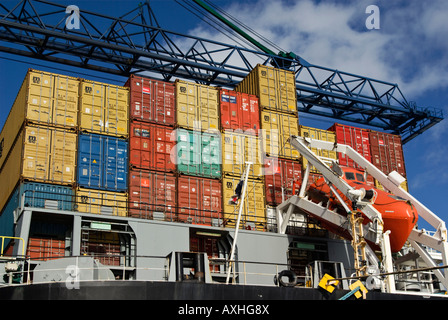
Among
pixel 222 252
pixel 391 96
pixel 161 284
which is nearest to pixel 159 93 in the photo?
pixel 222 252

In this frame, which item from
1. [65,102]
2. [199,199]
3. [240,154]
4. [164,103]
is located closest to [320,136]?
[240,154]

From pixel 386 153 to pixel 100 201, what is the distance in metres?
21.9

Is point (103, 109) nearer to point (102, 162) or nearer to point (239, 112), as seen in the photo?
point (102, 162)

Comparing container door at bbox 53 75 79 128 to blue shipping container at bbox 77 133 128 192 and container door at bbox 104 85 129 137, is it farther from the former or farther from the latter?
container door at bbox 104 85 129 137

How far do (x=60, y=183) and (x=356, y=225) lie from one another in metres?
15.0

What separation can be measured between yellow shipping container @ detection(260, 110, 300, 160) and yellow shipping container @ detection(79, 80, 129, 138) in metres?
8.91

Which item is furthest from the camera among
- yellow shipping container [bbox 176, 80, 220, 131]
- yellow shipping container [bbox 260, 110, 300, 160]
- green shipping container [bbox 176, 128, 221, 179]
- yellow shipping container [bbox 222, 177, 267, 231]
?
yellow shipping container [bbox 260, 110, 300, 160]

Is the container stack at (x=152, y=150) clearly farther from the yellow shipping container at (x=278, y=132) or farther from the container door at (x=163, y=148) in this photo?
the yellow shipping container at (x=278, y=132)

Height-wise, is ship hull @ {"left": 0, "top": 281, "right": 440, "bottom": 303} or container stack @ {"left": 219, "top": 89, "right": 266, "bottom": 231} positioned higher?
container stack @ {"left": 219, "top": 89, "right": 266, "bottom": 231}

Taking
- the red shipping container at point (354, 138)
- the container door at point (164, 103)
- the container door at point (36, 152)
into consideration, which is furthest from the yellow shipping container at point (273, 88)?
the container door at point (36, 152)

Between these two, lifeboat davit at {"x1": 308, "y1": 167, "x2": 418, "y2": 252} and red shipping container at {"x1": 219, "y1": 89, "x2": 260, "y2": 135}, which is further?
red shipping container at {"x1": 219, "y1": 89, "x2": 260, "y2": 135}

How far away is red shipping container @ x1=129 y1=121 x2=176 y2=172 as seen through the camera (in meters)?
31.5

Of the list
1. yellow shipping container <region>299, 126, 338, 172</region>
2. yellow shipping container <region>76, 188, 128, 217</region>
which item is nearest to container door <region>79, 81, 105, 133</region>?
yellow shipping container <region>76, 188, 128, 217</region>
